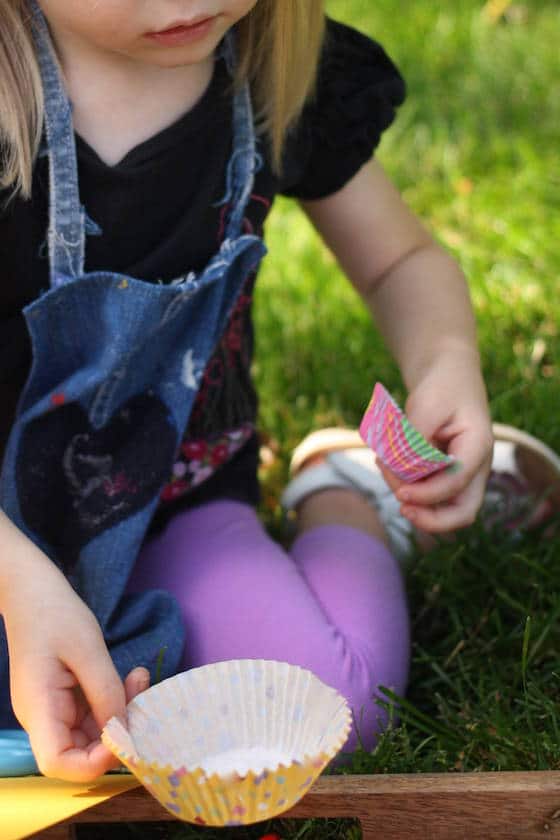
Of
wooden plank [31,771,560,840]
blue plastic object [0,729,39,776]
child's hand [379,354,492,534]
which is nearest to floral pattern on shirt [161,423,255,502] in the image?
child's hand [379,354,492,534]

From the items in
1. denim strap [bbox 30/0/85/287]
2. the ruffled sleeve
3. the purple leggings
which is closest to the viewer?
denim strap [bbox 30/0/85/287]

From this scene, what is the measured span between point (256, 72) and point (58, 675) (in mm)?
687

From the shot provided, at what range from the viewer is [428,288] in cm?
147

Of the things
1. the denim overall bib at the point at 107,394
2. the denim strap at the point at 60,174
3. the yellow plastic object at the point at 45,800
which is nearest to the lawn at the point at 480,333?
the yellow plastic object at the point at 45,800

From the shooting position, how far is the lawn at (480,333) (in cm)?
121

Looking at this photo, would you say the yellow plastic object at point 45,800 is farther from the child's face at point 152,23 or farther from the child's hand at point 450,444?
the child's face at point 152,23

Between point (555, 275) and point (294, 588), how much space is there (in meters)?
0.91

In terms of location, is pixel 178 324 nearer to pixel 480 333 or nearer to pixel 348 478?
pixel 348 478

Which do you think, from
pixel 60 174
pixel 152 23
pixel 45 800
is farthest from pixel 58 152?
pixel 45 800

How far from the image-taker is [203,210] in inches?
50.8

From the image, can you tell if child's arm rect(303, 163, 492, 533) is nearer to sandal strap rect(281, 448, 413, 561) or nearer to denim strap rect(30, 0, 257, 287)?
sandal strap rect(281, 448, 413, 561)

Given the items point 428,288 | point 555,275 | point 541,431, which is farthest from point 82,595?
point 555,275

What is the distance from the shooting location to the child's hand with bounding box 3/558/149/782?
94cm

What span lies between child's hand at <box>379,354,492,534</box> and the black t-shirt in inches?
9.5
